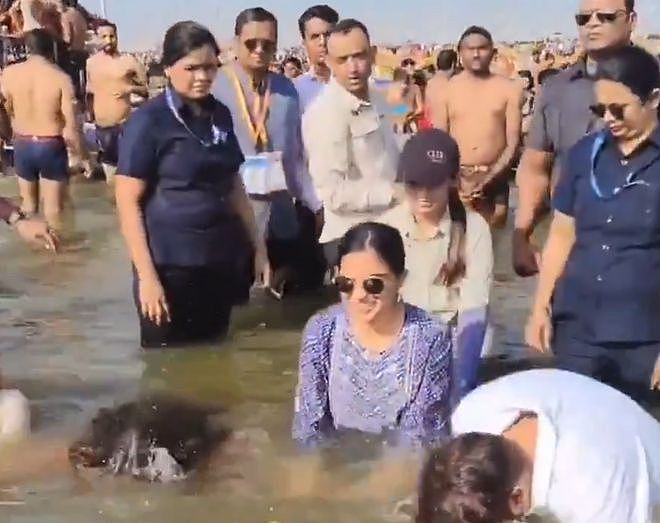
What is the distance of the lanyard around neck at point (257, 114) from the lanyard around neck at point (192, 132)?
3.64ft

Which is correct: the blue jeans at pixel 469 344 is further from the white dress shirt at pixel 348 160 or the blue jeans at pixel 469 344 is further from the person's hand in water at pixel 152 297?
the person's hand in water at pixel 152 297

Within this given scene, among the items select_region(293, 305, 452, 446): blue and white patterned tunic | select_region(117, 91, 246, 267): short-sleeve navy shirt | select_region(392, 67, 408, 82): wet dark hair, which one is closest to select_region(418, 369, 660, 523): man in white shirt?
select_region(293, 305, 452, 446): blue and white patterned tunic

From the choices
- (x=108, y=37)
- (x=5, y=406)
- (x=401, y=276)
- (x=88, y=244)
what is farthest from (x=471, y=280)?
(x=108, y=37)

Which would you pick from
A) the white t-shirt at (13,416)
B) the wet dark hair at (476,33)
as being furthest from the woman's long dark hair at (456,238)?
the wet dark hair at (476,33)

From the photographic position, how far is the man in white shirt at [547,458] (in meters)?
2.86

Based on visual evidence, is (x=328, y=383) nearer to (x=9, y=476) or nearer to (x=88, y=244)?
(x=9, y=476)

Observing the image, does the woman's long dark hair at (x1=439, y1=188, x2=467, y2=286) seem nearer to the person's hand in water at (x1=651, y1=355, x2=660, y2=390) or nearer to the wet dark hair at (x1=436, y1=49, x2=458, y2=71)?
the person's hand in water at (x1=651, y1=355, x2=660, y2=390)

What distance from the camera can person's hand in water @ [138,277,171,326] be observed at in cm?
622

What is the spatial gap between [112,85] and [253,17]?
245 inches

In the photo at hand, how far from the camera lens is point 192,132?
6160mm

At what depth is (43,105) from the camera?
416 inches

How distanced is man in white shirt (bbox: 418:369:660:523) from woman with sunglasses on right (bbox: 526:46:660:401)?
149 cm

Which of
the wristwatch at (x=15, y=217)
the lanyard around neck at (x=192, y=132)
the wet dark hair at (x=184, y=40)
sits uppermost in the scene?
the wet dark hair at (x=184, y=40)

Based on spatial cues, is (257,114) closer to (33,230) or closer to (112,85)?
(33,230)
